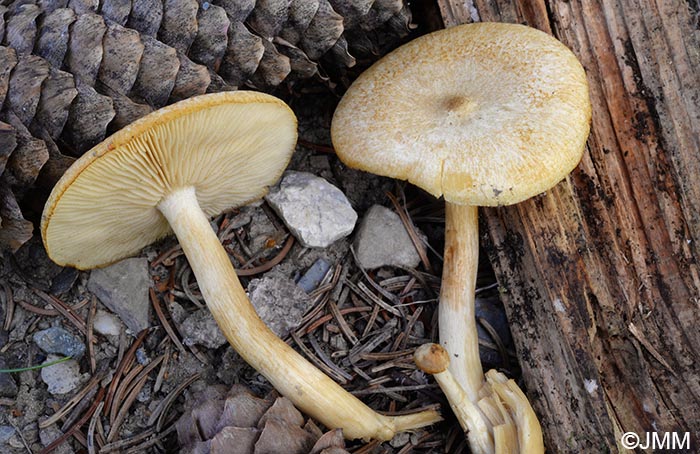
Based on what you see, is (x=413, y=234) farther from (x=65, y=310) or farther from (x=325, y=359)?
(x=65, y=310)

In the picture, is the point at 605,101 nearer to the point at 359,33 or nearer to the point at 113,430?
the point at 359,33

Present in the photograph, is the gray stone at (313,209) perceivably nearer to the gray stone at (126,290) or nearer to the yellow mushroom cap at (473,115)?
the yellow mushroom cap at (473,115)

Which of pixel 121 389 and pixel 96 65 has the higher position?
pixel 96 65

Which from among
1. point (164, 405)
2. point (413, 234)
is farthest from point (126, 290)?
point (413, 234)

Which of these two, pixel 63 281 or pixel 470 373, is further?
pixel 63 281

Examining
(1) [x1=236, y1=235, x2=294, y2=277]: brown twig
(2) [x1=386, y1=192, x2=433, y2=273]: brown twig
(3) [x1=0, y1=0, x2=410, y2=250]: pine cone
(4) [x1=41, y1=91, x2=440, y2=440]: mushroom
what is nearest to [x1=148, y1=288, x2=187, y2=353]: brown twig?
(4) [x1=41, y1=91, x2=440, y2=440]: mushroom

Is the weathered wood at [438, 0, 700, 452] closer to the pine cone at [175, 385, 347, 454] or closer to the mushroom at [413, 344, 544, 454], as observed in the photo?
the mushroom at [413, 344, 544, 454]
